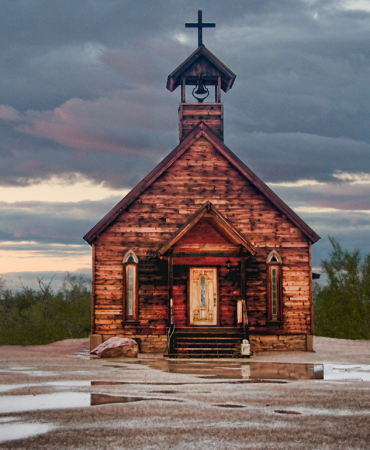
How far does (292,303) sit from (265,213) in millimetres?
3503

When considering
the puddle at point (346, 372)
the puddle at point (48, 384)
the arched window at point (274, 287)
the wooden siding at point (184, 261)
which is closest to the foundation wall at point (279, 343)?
the wooden siding at point (184, 261)

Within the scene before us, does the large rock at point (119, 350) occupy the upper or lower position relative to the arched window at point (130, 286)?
lower

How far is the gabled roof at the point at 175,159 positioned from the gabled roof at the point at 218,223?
111 inches

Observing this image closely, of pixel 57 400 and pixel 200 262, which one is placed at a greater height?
pixel 200 262

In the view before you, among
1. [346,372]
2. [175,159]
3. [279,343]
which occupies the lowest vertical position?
[346,372]

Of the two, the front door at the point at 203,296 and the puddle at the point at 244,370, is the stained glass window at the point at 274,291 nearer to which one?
the front door at the point at 203,296

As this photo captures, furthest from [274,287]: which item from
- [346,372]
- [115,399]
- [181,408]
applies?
[181,408]

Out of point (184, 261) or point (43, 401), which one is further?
point (184, 261)

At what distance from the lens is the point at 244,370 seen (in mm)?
15258

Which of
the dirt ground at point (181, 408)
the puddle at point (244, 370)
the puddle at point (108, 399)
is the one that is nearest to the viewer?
the dirt ground at point (181, 408)

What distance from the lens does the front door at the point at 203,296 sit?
22781 mm

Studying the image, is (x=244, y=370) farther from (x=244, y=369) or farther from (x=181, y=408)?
(x=181, y=408)

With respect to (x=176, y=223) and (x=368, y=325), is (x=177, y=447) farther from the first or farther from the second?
(x=368, y=325)

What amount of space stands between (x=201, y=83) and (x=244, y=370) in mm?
14331
